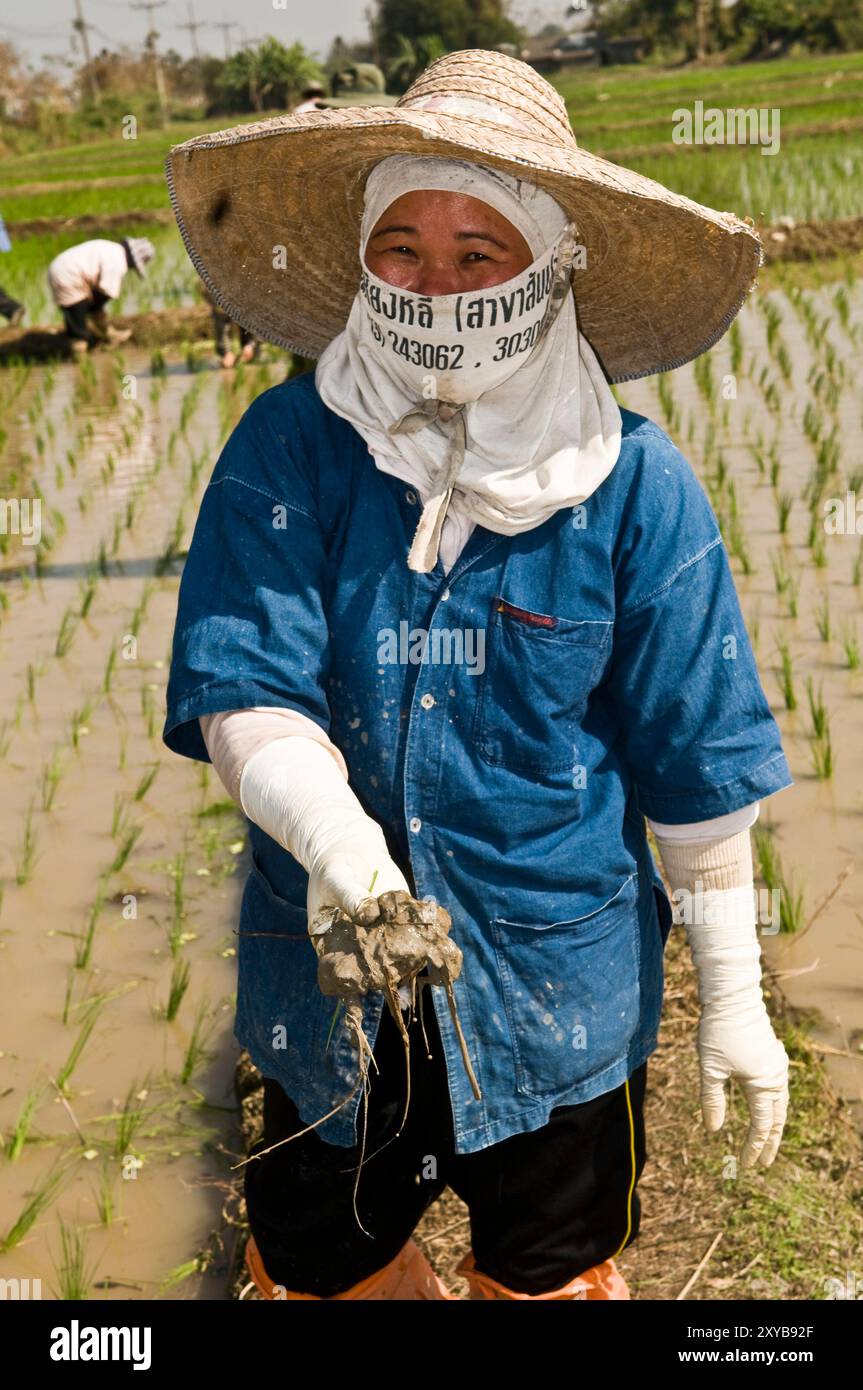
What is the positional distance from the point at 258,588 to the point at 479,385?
0.32 metres

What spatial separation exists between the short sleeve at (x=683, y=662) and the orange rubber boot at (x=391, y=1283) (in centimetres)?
66

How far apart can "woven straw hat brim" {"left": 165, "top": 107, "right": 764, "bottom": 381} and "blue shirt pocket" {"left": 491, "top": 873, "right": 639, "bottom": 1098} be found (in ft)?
2.21

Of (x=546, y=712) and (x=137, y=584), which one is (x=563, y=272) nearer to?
(x=546, y=712)

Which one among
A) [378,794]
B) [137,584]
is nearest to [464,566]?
[378,794]

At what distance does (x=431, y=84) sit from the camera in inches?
63.0

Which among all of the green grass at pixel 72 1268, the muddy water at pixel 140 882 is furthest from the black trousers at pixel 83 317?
the green grass at pixel 72 1268

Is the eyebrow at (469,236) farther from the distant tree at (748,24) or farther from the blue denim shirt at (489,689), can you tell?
the distant tree at (748,24)

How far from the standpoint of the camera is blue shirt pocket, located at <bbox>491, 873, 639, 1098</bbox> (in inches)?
61.7

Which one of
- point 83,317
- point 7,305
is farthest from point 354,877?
point 7,305

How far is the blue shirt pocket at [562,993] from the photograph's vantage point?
1568 mm

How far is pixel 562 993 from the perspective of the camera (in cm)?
158

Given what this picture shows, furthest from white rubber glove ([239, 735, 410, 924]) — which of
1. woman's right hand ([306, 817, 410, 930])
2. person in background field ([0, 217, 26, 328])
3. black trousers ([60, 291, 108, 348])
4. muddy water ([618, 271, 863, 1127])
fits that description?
person in background field ([0, 217, 26, 328])

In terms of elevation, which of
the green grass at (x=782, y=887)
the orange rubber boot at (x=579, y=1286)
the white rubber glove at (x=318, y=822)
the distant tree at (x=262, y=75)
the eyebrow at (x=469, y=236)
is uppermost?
the distant tree at (x=262, y=75)

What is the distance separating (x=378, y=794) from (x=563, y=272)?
61 centimetres
